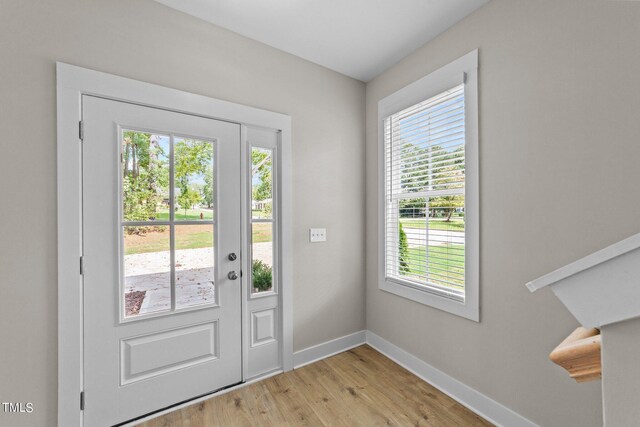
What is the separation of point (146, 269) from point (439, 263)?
1.99m

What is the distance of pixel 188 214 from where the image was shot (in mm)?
1875

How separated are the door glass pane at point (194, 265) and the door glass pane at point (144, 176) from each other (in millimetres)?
193

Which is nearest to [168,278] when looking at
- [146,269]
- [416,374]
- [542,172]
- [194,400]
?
[146,269]

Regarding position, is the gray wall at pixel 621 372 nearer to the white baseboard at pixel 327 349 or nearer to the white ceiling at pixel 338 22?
the white ceiling at pixel 338 22

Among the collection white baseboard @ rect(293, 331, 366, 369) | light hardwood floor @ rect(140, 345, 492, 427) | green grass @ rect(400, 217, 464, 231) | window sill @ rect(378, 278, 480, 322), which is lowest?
light hardwood floor @ rect(140, 345, 492, 427)

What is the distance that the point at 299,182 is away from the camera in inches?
92.0

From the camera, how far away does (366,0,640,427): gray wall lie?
126cm

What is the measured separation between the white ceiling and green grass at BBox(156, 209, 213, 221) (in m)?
1.32

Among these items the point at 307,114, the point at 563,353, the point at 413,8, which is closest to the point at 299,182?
the point at 307,114

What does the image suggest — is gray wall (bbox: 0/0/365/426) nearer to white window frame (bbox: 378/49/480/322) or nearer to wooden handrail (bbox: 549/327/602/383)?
white window frame (bbox: 378/49/480/322)

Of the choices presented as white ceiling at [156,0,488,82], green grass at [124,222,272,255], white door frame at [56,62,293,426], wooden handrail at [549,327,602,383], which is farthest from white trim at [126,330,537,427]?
white ceiling at [156,0,488,82]

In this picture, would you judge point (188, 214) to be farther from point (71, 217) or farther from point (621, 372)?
point (621, 372)

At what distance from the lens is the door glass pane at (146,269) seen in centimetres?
169

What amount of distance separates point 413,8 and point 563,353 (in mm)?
2046
